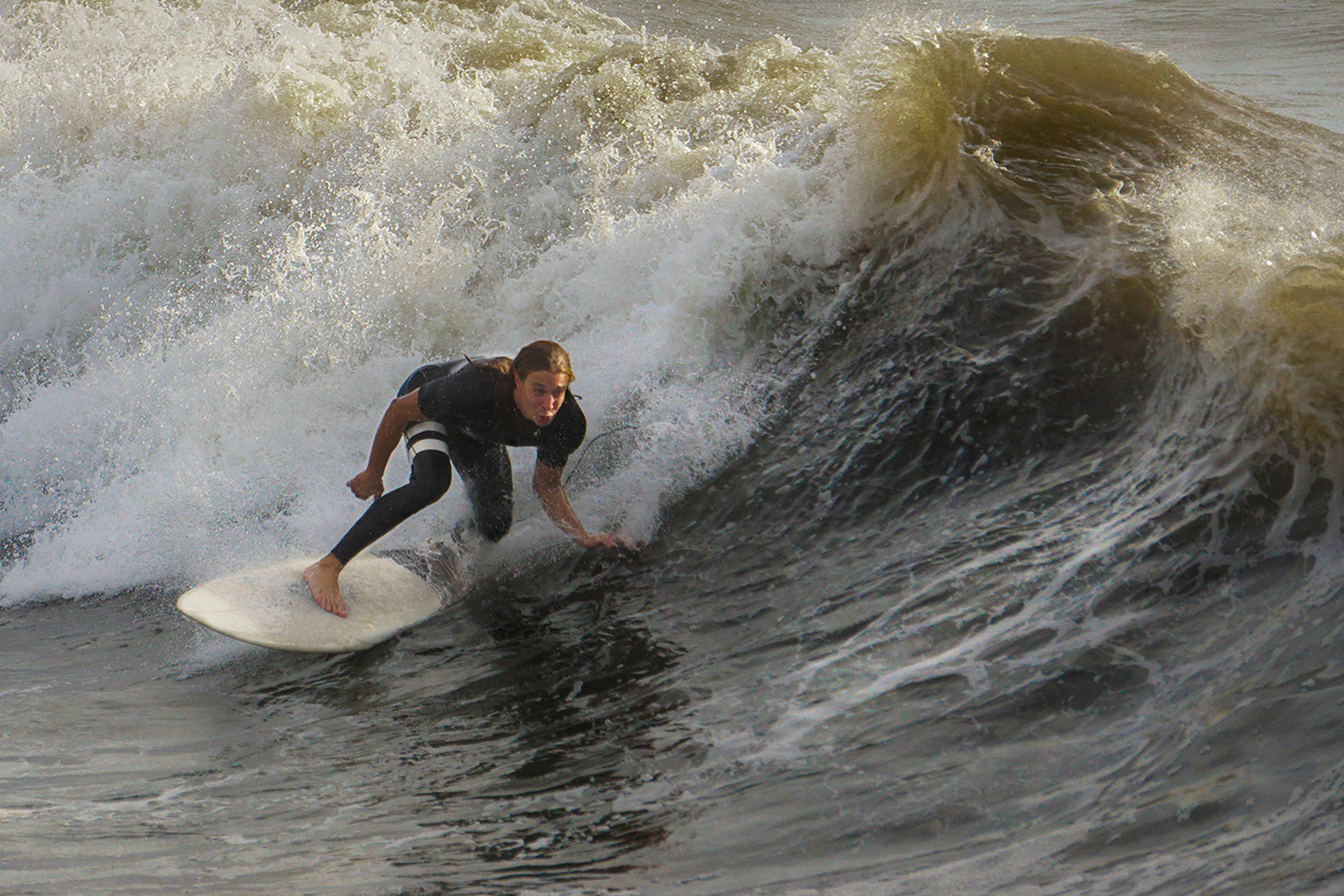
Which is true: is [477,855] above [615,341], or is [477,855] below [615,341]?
below

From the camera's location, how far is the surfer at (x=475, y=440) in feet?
14.3

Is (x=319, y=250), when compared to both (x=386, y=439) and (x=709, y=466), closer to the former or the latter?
(x=386, y=439)

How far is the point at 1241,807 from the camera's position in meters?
2.65

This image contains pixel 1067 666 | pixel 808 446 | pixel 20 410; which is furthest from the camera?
pixel 20 410

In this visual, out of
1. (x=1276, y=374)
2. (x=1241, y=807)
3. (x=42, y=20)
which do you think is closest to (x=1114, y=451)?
(x=1276, y=374)

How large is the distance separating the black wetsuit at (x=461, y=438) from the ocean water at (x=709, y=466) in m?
0.44

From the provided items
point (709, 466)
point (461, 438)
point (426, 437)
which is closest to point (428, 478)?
point (426, 437)

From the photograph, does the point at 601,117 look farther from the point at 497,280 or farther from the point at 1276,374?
the point at 1276,374

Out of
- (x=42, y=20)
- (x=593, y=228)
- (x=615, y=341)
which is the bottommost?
(x=615, y=341)

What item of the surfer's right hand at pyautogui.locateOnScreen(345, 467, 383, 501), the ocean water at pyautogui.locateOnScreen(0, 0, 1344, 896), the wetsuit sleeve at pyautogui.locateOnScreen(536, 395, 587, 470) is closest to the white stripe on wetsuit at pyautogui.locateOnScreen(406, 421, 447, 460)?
the surfer's right hand at pyautogui.locateOnScreen(345, 467, 383, 501)

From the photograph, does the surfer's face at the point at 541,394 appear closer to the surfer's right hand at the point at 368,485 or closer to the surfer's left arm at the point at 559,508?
the surfer's left arm at the point at 559,508

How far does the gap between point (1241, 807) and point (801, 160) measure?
4.84 m

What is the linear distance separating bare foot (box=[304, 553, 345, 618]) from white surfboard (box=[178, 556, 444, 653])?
0.04 meters

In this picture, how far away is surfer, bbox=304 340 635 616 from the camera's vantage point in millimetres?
4367
